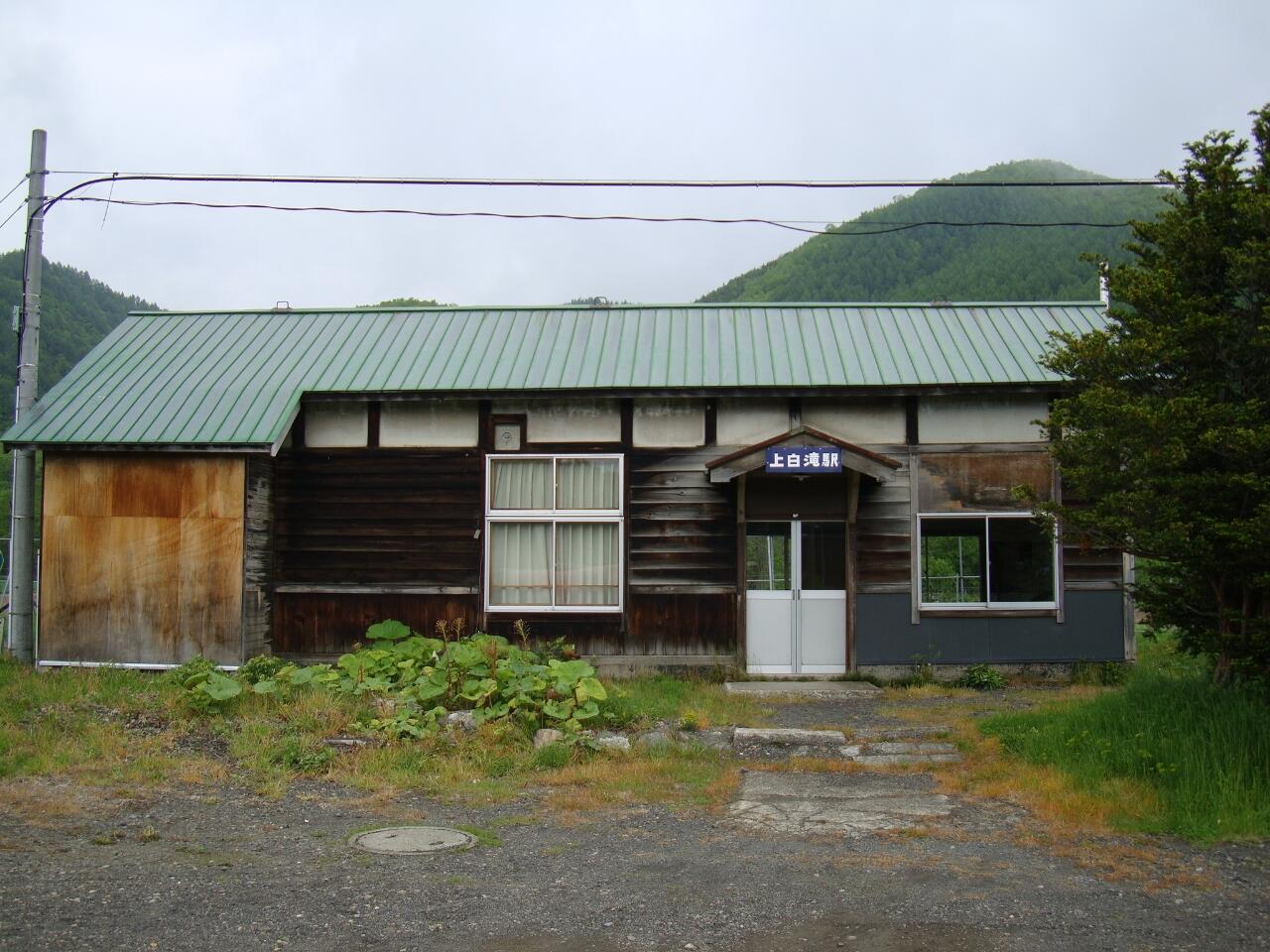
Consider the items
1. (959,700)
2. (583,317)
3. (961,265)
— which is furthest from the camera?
(961,265)

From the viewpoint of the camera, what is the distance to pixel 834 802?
7828mm

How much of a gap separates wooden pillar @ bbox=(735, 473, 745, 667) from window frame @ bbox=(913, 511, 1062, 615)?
83.8 inches

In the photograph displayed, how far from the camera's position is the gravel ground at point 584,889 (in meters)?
5.06

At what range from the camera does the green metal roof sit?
1328cm

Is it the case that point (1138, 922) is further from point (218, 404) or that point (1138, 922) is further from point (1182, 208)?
point (218, 404)

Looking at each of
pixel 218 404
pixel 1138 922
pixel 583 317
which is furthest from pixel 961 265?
pixel 1138 922

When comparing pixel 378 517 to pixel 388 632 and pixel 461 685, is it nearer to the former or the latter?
pixel 388 632

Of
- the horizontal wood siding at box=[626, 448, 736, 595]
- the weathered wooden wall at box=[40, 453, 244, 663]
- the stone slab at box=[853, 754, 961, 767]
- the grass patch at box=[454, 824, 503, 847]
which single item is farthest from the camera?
the horizontal wood siding at box=[626, 448, 736, 595]

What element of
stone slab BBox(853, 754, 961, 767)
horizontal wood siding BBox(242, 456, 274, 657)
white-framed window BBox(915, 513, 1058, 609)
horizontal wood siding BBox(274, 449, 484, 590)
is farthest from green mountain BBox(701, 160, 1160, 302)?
stone slab BBox(853, 754, 961, 767)

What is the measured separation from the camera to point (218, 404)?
13594 millimetres

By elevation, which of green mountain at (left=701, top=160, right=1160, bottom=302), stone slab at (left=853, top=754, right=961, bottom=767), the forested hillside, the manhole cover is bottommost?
the manhole cover

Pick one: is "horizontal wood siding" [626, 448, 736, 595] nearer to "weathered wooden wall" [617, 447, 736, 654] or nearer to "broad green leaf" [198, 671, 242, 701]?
"weathered wooden wall" [617, 447, 736, 654]

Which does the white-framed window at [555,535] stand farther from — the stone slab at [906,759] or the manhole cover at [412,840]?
the manhole cover at [412,840]

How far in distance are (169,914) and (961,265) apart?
5394 cm
